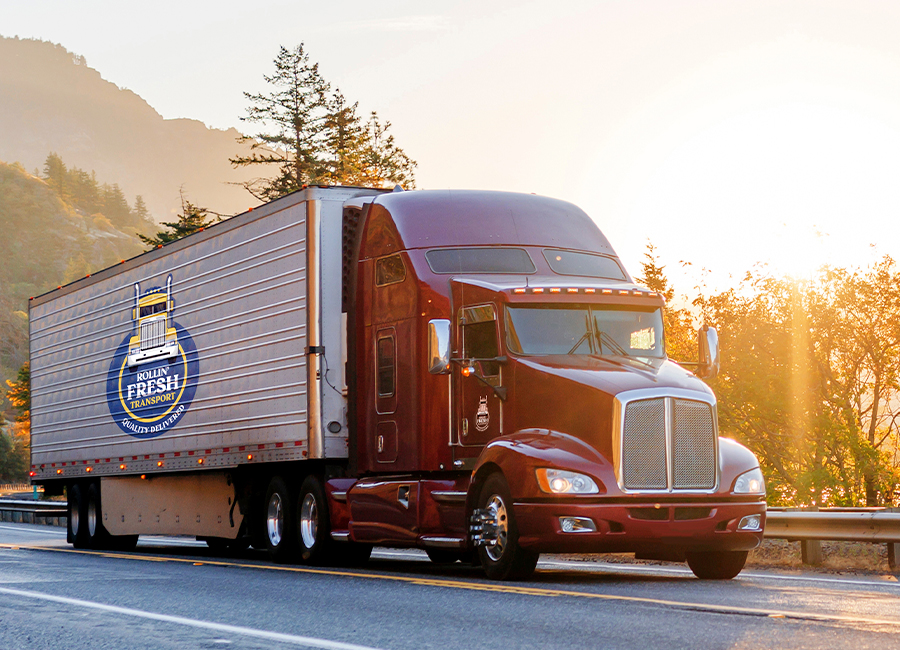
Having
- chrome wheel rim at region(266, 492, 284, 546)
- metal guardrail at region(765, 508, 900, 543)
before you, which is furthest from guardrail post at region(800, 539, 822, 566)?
chrome wheel rim at region(266, 492, 284, 546)

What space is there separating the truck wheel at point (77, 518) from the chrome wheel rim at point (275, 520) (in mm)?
6931

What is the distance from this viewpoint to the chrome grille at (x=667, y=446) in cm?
1098

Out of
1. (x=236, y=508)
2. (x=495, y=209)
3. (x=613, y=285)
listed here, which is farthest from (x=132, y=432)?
(x=613, y=285)

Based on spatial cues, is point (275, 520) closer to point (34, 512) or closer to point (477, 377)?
point (477, 377)

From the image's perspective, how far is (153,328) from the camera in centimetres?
1900

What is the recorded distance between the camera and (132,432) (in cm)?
1947

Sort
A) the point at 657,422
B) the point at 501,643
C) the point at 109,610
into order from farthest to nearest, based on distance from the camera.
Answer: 1. the point at 657,422
2. the point at 109,610
3. the point at 501,643

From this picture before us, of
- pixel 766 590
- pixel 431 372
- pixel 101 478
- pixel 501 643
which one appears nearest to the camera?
pixel 501 643

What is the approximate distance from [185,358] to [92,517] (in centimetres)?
512

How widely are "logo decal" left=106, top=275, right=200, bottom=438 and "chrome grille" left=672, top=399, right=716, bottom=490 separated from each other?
8.47 m

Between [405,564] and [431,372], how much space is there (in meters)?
4.08

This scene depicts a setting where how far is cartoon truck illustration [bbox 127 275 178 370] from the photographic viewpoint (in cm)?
1842

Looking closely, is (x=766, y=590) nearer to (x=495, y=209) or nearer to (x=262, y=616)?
(x=262, y=616)

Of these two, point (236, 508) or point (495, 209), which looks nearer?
point (495, 209)
